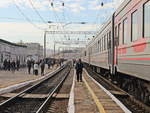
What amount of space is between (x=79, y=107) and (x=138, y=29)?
3.48 meters

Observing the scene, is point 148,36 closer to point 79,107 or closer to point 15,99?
point 79,107

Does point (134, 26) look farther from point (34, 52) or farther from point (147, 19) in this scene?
point (34, 52)

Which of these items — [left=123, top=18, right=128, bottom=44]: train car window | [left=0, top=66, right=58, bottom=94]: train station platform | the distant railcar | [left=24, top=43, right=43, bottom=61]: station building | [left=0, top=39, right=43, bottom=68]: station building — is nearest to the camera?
the distant railcar

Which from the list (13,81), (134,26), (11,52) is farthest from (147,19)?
(11,52)

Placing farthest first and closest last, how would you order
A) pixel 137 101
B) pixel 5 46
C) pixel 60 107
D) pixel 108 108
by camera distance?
pixel 5 46, pixel 60 107, pixel 137 101, pixel 108 108

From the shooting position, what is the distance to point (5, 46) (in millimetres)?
50781

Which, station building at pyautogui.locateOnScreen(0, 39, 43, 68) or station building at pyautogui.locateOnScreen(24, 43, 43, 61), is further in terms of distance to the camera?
station building at pyautogui.locateOnScreen(24, 43, 43, 61)

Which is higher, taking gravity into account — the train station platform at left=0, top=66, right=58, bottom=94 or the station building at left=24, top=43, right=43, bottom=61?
the station building at left=24, top=43, right=43, bottom=61

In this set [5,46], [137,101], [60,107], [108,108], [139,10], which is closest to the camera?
[139,10]

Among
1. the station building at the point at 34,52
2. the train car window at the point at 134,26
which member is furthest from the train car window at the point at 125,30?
the station building at the point at 34,52

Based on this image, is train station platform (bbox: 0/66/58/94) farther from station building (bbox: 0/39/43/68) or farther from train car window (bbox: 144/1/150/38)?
station building (bbox: 0/39/43/68)

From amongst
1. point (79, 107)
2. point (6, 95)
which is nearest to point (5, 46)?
point (6, 95)

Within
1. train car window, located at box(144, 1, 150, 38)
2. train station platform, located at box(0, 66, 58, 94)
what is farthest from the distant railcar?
train station platform, located at box(0, 66, 58, 94)

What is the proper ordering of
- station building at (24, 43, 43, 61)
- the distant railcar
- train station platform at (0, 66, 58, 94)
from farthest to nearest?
1. station building at (24, 43, 43, 61)
2. train station platform at (0, 66, 58, 94)
3. the distant railcar
